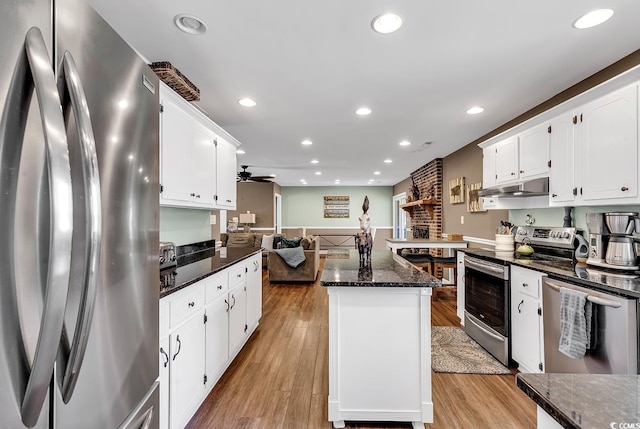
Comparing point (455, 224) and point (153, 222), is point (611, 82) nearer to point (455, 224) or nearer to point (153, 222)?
point (153, 222)

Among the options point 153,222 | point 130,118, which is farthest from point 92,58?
point 153,222

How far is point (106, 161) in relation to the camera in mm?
795

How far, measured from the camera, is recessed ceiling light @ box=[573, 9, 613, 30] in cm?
169

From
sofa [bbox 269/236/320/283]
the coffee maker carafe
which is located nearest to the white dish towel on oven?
the coffee maker carafe

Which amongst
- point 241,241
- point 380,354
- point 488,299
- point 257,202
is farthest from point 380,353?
point 257,202

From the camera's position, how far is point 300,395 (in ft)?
7.07

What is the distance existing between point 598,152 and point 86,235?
3043 millimetres

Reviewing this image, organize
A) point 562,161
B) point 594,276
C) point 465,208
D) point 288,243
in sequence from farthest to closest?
1. point 288,243
2. point 465,208
3. point 562,161
4. point 594,276

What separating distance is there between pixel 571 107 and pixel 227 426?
11.3 ft

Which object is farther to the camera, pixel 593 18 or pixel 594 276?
pixel 594 276

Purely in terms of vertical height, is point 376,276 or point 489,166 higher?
point 489,166

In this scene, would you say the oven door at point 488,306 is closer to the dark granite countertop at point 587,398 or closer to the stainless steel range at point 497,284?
the stainless steel range at point 497,284

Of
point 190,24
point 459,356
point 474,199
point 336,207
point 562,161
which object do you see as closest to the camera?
point 190,24

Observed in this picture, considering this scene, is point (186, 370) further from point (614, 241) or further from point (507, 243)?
point (507, 243)
